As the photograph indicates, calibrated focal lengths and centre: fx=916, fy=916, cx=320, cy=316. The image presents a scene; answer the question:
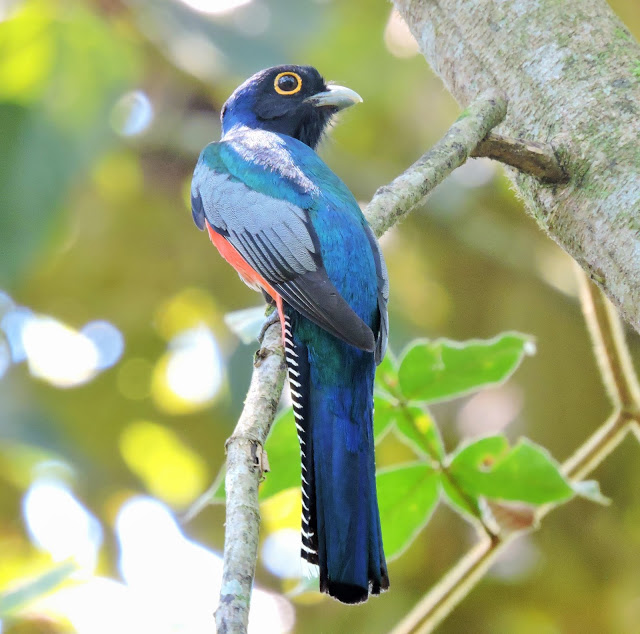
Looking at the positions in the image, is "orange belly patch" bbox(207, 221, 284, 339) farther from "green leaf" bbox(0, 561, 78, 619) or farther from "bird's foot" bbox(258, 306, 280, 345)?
"green leaf" bbox(0, 561, 78, 619)

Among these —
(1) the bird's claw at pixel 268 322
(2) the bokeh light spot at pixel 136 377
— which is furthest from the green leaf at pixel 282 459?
(2) the bokeh light spot at pixel 136 377

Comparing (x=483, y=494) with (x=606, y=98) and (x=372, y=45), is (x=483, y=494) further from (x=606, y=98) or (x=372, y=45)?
(x=372, y=45)

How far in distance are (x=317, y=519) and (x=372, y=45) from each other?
15.2 ft

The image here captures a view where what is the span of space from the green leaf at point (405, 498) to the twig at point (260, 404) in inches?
18.1

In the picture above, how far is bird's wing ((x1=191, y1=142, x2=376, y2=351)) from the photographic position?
239 cm

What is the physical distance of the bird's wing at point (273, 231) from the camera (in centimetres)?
239

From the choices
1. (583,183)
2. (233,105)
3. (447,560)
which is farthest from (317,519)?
(447,560)

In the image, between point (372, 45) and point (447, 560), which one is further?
point (372, 45)

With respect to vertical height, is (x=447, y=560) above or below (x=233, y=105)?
below

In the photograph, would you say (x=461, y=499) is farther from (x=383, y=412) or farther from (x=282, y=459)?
(x=282, y=459)

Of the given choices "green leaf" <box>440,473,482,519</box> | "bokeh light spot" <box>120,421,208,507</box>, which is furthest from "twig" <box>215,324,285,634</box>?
"bokeh light spot" <box>120,421,208,507</box>

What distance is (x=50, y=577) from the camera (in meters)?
2.38

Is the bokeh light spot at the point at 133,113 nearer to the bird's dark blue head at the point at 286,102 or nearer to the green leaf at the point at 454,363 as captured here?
the bird's dark blue head at the point at 286,102

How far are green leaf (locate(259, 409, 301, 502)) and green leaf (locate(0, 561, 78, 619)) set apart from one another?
1.82ft
